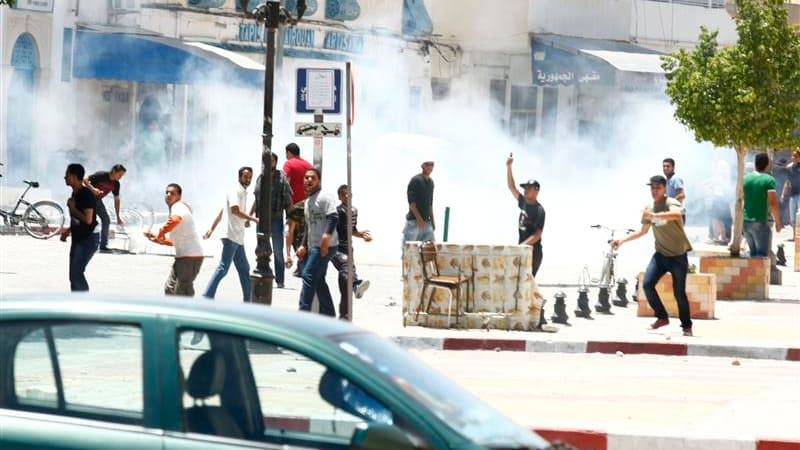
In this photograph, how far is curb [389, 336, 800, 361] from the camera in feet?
53.8

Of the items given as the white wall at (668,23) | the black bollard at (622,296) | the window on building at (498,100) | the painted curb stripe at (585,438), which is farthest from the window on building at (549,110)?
the painted curb stripe at (585,438)

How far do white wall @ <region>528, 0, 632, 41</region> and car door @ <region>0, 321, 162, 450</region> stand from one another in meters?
42.4

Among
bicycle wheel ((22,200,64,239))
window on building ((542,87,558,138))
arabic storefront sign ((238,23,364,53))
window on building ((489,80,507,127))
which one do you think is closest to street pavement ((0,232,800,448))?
bicycle wheel ((22,200,64,239))

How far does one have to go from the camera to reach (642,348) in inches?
647

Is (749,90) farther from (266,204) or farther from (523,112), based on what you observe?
(523,112)

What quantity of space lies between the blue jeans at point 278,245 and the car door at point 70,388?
15182 mm

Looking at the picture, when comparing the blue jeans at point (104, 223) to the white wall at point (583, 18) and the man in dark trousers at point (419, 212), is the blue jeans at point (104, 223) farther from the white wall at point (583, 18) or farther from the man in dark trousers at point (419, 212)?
the white wall at point (583, 18)

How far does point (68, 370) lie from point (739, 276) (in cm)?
1718

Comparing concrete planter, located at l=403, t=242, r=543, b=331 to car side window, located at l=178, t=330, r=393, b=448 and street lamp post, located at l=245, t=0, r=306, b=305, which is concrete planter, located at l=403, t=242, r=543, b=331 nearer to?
street lamp post, located at l=245, t=0, r=306, b=305

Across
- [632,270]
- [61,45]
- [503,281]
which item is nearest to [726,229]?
[632,270]

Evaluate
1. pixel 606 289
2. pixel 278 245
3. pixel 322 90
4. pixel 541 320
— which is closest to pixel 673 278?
pixel 541 320

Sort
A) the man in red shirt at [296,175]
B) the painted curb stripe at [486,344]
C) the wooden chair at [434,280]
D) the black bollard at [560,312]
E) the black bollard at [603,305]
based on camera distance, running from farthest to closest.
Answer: the man in red shirt at [296,175]
the black bollard at [603,305]
the black bollard at [560,312]
the wooden chair at [434,280]
the painted curb stripe at [486,344]

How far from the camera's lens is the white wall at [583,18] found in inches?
1887

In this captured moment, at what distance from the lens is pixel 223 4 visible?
39219mm
